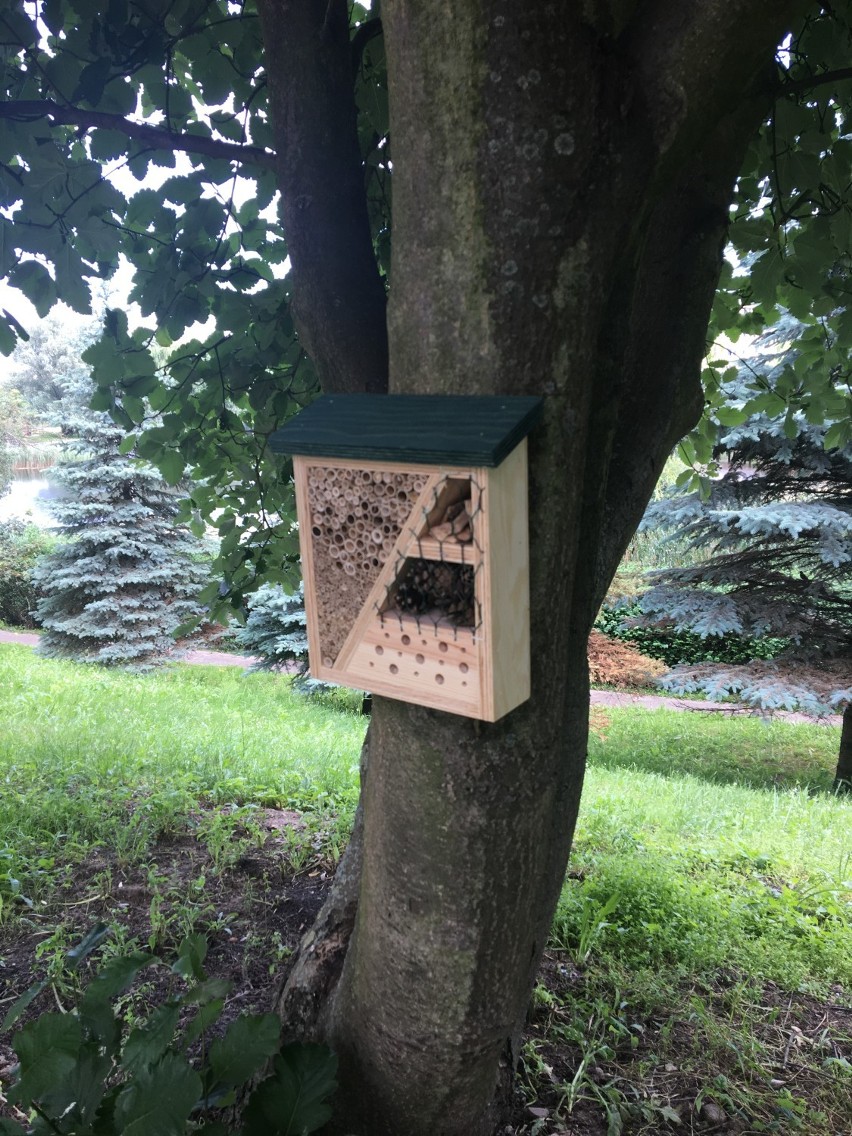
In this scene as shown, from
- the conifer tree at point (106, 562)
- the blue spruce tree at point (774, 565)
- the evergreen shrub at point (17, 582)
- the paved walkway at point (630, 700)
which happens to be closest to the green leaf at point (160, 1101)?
the blue spruce tree at point (774, 565)

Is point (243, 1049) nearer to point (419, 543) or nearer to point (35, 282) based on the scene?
point (419, 543)

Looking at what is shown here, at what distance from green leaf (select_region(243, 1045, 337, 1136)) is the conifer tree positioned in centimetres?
978

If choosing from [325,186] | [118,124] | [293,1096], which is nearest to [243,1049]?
[293,1096]

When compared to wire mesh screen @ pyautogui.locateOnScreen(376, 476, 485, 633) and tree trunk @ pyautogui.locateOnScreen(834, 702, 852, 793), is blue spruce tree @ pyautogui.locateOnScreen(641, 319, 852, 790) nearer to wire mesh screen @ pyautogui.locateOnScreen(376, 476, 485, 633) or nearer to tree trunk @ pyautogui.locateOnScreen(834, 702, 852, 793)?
tree trunk @ pyautogui.locateOnScreen(834, 702, 852, 793)

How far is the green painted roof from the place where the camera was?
987 millimetres

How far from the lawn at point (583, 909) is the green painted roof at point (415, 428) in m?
1.56

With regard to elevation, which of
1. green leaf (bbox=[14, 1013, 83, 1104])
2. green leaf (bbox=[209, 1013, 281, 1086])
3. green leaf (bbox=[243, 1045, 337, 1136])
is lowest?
green leaf (bbox=[243, 1045, 337, 1136])

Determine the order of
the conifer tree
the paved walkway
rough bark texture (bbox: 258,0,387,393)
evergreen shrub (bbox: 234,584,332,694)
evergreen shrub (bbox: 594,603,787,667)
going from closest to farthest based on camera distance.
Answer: rough bark texture (bbox: 258,0,387,393)
evergreen shrub (bbox: 234,584,332,694)
the paved walkway
the conifer tree
evergreen shrub (bbox: 594,603,787,667)

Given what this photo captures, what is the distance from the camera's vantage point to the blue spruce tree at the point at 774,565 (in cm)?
688

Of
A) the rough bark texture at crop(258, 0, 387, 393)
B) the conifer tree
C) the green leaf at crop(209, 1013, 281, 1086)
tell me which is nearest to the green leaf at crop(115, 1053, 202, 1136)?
the green leaf at crop(209, 1013, 281, 1086)

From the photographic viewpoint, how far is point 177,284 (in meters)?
2.38

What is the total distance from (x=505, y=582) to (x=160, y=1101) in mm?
872

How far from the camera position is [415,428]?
1.05m

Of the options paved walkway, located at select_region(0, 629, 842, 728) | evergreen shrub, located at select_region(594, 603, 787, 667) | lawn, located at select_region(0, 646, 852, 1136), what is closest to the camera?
lawn, located at select_region(0, 646, 852, 1136)
